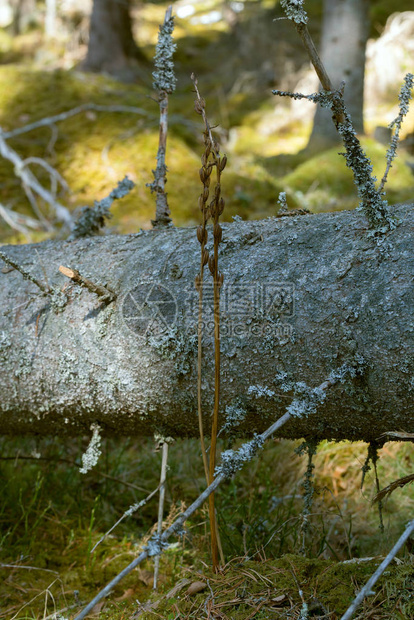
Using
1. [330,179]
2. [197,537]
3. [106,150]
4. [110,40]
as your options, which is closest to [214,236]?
[197,537]

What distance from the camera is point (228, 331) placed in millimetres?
1444

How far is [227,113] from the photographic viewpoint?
10305 mm

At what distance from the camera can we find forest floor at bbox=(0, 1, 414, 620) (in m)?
1.37

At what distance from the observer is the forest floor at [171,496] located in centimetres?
137

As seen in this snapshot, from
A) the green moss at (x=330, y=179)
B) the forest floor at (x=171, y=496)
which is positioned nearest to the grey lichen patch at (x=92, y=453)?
the forest floor at (x=171, y=496)

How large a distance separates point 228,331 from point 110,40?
8033 millimetres

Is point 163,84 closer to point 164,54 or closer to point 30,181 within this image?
point 164,54

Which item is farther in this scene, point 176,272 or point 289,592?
point 176,272

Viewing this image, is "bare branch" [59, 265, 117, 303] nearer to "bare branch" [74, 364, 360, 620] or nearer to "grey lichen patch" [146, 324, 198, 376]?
"grey lichen patch" [146, 324, 198, 376]

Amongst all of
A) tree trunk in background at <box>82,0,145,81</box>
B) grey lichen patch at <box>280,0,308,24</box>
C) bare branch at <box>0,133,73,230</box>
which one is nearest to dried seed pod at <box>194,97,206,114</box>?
grey lichen patch at <box>280,0,308,24</box>

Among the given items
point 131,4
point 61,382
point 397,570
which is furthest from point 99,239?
point 131,4

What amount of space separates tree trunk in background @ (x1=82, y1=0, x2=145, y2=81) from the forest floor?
8.43 feet

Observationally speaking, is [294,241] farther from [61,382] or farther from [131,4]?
[131,4]

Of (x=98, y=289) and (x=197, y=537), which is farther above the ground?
(x=98, y=289)
